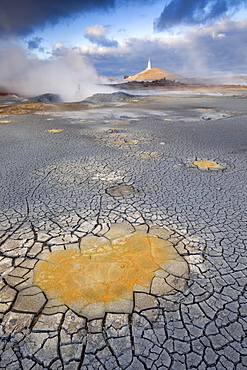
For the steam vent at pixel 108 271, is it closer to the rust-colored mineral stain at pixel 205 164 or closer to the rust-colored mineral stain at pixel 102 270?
A: the rust-colored mineral stain at pixel 102 270

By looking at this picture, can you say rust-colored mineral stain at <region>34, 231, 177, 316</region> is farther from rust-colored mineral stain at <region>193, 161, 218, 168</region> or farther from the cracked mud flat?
rust-colored mineral stain at <region>193, 161, 218, 168</region>

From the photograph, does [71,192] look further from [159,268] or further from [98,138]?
[98,138]

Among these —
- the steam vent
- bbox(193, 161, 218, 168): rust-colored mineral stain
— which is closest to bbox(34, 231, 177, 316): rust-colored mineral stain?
the steam vent

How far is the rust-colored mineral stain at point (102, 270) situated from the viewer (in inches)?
65.6

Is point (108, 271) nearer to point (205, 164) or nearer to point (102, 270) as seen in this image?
point (102, 270)

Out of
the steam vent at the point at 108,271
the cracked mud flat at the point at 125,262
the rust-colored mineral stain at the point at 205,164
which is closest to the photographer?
the cracked mud flat at the point at 125,262

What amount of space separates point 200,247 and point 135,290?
0.71 metres

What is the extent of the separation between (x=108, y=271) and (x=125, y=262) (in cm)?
16

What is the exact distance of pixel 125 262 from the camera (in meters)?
1.95

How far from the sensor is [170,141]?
5656mm

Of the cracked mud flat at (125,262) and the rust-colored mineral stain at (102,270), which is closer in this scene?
the cracked mud flat at (125,262)

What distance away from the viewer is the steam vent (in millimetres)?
1634

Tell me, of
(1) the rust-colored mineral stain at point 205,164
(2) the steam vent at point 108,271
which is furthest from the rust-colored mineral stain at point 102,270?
(1) the rust-colored mineral stain at point 205,164

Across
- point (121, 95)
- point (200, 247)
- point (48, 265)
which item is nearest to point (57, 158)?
point (48, 265)
